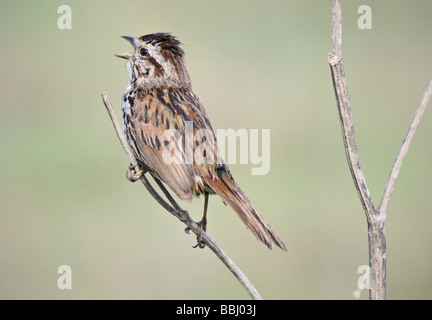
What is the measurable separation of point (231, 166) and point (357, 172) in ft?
19.4

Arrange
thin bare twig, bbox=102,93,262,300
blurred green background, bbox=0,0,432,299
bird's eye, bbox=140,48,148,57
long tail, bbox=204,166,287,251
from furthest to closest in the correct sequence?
blurred green background, bbox=0,0,432,299 < bird's eye, bbox=140,48,148,57 < long tail, bbox=204,166,287,251 < thin bare twig, bbox=102,93,262,300

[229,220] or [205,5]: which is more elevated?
[205,5]

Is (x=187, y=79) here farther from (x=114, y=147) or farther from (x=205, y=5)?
(x=205, y=5)

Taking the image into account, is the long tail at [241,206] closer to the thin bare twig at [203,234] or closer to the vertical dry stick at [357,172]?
the thin bare twig at [203,234]

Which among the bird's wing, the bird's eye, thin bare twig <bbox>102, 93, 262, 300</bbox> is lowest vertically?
thin bare twig <bbox>102, 93, 262, 300</bbox>

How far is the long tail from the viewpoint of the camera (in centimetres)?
318

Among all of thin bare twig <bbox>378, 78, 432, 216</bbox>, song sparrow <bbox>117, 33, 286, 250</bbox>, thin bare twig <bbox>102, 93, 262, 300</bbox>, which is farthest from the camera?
song sparrow <bbox>117, 33, 286, 250</bbox>

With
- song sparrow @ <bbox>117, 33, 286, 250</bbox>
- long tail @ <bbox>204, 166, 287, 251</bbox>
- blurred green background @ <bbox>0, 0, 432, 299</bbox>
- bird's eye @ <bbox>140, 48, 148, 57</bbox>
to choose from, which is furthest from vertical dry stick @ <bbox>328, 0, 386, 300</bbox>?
blurred green background @ <bbox>0, 0, 432, 299</bbox>

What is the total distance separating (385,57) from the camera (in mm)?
10000

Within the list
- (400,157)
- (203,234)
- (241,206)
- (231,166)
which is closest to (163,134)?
(241,206)

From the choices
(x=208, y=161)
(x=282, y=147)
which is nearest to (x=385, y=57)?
(x=282, y=147)

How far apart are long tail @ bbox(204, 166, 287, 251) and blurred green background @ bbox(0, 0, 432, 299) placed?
2.88 meters

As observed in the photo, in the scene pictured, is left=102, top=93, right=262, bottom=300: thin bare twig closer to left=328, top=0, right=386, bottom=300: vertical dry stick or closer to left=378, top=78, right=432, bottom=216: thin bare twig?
left=328, top=0, right=386, bottom=300: vertical dry stick

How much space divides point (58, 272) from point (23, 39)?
173 inches
